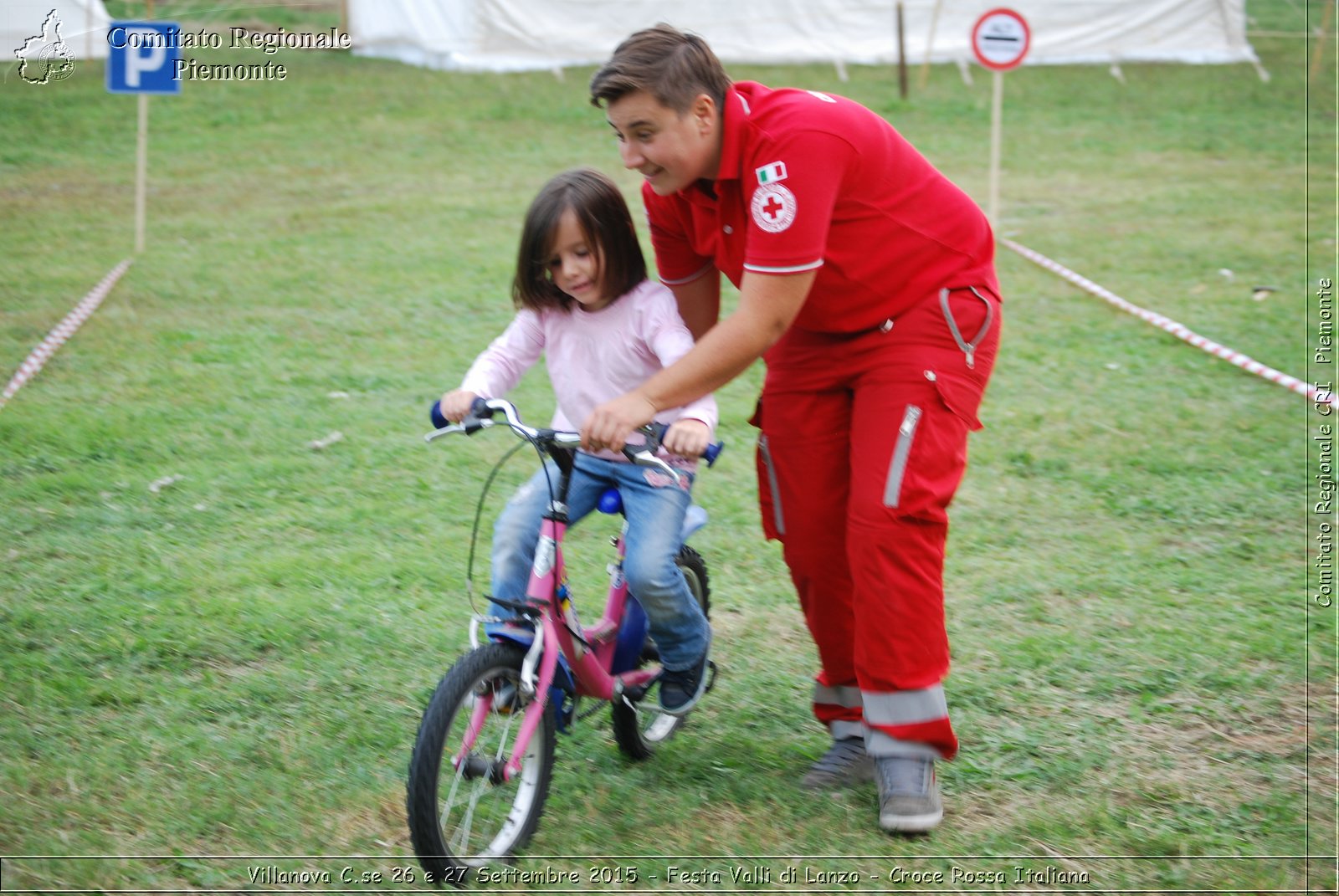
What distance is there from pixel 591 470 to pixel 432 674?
46.5 inches

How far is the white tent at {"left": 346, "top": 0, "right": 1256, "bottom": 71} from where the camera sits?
20.2 m

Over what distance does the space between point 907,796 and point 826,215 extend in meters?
1.49

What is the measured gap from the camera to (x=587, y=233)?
10.8 feet

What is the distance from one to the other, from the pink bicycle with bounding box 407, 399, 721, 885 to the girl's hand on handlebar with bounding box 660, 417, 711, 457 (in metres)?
0.03

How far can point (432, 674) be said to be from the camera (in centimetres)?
426

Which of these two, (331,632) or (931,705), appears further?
(331,632)

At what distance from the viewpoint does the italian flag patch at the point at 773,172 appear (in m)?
3.06

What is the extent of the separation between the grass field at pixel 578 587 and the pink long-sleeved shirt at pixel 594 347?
108 centimetres

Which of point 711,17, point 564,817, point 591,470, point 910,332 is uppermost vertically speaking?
point 711,17

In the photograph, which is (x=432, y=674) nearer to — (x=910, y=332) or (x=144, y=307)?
(x=910, y=332)

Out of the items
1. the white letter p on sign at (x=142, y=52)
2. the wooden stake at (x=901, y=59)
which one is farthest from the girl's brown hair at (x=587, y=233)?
the wooden stake at (x=901, y=59)

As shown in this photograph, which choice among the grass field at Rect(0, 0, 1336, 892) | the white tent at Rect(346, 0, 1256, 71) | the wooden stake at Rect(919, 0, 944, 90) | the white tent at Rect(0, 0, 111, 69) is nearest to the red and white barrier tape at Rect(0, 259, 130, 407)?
the grass field at Rect(0, 0, 1336, 892)

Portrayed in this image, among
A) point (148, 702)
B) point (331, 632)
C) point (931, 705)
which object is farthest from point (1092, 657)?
point (148, 702)

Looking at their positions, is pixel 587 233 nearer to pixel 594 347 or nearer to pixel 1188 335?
pixel 594 347
